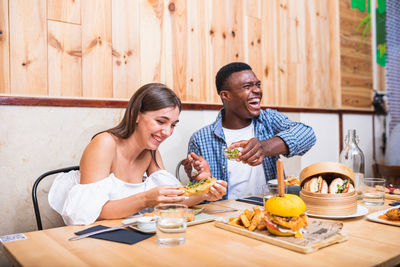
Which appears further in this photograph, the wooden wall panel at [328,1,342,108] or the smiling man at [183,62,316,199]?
the wooden wall panel at [328,1,342,108]

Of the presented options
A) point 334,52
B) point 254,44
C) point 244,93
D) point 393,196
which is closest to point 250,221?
point 393,196

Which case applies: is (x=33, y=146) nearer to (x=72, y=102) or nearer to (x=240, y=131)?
(x=72, y=102)

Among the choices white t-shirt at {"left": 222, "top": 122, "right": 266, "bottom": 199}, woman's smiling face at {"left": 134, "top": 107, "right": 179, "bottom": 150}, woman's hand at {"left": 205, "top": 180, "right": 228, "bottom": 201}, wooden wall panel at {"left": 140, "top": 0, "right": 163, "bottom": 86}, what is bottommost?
white t-shirt at {"left": 222, "top": 122, "right": 266, "bottom": 199}

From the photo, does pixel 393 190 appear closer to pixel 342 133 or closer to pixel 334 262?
pixel 334 262

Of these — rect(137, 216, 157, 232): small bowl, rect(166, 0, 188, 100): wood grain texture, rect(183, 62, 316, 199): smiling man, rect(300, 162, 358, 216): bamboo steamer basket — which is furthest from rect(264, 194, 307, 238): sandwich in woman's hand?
rect(166, 0, 188, 100): wood grain texture

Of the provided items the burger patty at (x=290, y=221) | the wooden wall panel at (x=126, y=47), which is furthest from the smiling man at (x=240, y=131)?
the burger patty at (x=290, y=221)

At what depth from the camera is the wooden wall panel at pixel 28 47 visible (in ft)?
6.46

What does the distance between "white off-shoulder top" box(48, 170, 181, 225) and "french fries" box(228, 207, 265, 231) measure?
0.56 metres

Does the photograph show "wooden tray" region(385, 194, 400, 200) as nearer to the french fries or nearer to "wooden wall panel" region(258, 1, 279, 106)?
the french fries

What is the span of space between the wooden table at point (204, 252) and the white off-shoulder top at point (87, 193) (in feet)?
0.51

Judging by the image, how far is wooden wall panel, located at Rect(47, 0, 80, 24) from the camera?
2094 millimetres

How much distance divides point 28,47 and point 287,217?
5.98 ft

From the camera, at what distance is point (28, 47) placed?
2014 mm

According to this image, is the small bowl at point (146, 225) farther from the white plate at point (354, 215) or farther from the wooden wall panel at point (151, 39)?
the wooden wall panel at point (151, 39)
